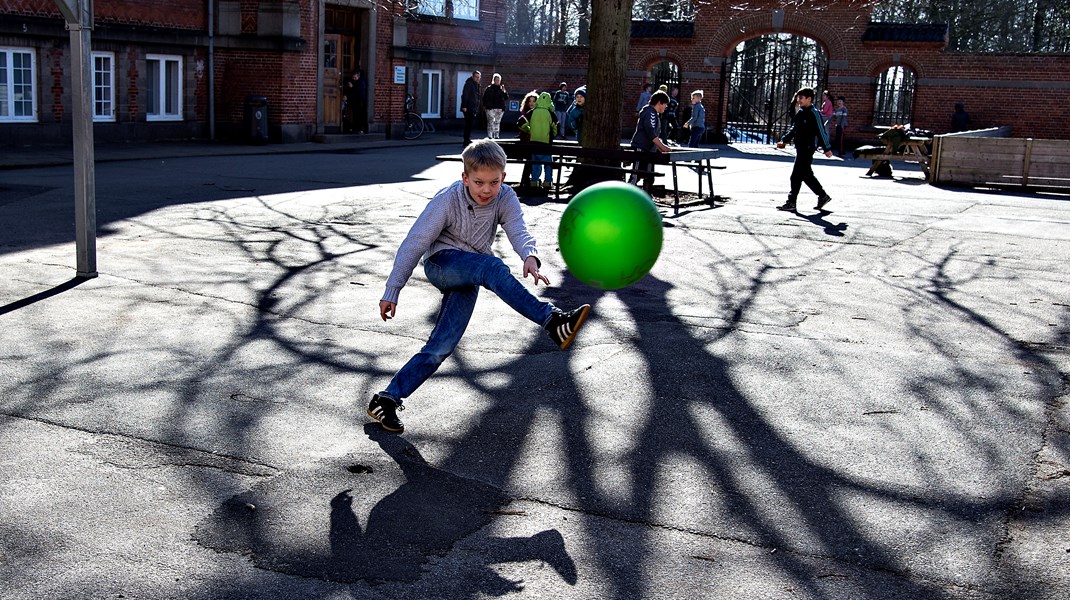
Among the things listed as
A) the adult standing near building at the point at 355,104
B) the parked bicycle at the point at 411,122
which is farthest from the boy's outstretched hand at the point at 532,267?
the parked bicycle at the point at 411,122

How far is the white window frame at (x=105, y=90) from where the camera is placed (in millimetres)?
23703

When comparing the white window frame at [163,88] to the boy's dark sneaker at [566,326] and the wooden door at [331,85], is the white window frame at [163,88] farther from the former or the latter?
the boy's dark sneaker at [566,326]

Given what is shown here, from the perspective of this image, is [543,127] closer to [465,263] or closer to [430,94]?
[465,263]

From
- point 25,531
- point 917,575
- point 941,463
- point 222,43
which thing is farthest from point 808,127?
point 222,43

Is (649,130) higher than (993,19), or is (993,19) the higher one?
(993,19)

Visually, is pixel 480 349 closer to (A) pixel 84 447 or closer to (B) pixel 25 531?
(A) pixel 84 447

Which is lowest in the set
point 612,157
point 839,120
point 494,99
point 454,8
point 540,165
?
point 540,165

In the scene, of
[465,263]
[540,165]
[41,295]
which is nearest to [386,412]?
[465,263]

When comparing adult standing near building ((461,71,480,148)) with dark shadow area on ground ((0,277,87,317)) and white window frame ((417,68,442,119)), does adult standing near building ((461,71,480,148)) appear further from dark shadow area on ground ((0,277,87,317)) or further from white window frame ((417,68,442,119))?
dark shadow area on ground ((0,277,87,317))

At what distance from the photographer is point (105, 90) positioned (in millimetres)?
23922

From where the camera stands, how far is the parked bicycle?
3095 centimetres

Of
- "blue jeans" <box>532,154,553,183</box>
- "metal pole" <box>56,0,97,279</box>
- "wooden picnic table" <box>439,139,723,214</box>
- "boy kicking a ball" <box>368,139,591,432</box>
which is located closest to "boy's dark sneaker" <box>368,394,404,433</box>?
"boy kicking a ball" <box>368,139,591,432</box>

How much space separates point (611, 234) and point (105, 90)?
21767 mm

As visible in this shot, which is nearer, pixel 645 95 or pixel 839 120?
pixel 839 120
